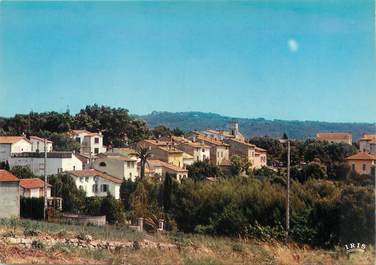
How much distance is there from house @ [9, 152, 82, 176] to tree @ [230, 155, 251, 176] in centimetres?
147

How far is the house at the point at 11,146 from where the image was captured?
18.4 feet

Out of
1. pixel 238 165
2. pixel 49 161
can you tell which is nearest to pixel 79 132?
pixel 49 161

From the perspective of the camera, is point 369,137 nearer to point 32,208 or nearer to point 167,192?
point 167,192

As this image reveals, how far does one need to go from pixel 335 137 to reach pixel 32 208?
271cm

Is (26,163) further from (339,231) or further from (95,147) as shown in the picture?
(339,231)

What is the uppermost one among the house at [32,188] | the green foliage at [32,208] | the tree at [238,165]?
the tree at [238,165]

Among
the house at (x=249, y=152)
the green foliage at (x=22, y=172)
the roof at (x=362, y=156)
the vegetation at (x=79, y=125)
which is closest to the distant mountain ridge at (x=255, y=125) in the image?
the roof at (x=362, y=156)

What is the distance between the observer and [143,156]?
6.21 m

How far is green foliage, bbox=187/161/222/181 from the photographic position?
21.3ft

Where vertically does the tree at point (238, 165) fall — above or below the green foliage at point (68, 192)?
above

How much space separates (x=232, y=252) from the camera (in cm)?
454

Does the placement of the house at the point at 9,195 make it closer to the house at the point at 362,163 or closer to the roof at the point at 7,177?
the roof at the point at 7,177

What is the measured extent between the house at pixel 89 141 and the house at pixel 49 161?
13 centimetres

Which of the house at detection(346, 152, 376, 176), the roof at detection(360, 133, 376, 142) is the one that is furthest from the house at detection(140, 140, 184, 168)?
the roof at detection(360, 133, 376, 142)
